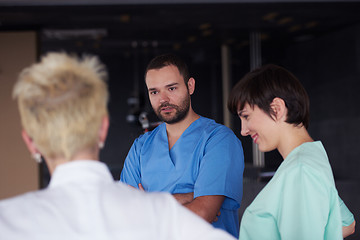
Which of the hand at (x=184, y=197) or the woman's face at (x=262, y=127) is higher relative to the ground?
the woman's face at (x=262, y=127)

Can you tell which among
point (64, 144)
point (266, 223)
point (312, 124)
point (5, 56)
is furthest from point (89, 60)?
point (312, 124)

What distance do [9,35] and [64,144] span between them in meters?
4.64

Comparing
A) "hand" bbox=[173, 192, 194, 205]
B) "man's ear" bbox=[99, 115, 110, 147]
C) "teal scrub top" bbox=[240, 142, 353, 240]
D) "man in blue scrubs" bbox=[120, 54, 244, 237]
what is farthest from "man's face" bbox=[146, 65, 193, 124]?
"man's ear" bbox=[99, 115, 110, 147]

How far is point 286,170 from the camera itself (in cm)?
111

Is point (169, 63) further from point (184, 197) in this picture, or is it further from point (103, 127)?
point (103, 127)

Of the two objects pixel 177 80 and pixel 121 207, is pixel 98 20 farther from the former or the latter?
pixel 121 207

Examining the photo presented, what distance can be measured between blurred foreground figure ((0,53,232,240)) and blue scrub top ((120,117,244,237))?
831mm

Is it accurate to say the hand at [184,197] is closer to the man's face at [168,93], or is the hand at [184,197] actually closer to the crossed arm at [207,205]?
the crossed arm at [207,205]

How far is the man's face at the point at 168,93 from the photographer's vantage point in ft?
5.85

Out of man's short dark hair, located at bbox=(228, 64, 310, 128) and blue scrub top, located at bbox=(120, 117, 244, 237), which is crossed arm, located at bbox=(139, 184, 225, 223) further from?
man's short dark hair, located at bbox=(228, 64, 310, 128)

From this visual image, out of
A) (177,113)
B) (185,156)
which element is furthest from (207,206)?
(177,113)

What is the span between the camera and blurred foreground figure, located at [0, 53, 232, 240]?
0.71 metres

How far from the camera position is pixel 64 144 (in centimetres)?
77

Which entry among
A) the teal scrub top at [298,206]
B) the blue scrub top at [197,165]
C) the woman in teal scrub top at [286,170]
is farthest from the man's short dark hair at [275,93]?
the blue scrub top at [197,165]
